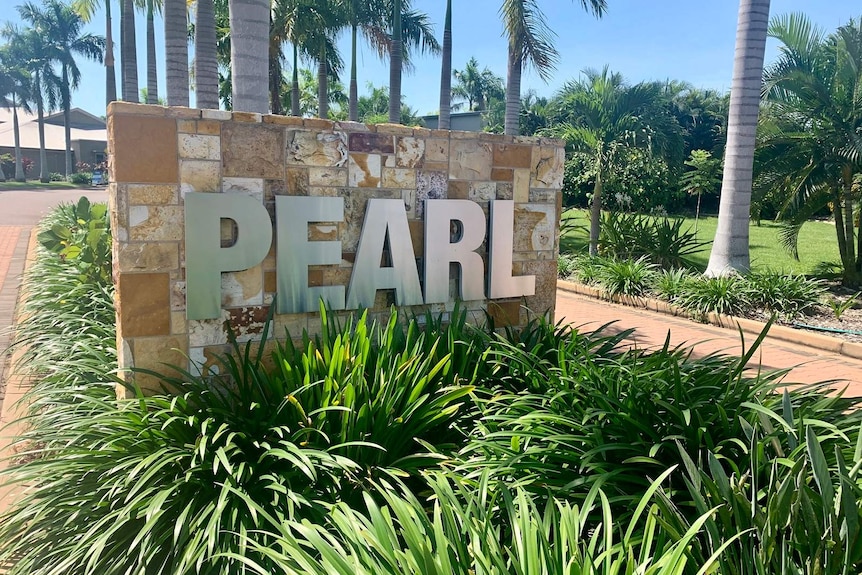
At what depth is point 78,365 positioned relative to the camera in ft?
13.9

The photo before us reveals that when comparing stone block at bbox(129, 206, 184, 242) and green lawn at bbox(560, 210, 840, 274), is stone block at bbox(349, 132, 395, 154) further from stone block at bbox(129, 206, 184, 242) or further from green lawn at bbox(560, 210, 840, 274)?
green lawn at bbox(560, 210, 840, 274)

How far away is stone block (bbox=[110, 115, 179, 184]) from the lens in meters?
3.66

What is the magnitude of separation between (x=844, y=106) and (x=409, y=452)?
30.8ft

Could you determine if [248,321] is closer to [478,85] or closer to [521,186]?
[521,186]

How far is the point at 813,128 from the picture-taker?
32.3 feet

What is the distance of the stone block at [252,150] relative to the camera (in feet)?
13.1

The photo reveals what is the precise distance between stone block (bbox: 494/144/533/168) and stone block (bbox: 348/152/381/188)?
1.05m

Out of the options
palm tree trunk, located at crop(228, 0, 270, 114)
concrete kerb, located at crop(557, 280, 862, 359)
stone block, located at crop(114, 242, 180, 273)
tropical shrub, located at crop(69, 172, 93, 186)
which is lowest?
concrete kerb, located at crop(557, 280, 862, 359)

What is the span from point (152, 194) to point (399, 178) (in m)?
1.66

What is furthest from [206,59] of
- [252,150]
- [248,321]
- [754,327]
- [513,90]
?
[513,90]

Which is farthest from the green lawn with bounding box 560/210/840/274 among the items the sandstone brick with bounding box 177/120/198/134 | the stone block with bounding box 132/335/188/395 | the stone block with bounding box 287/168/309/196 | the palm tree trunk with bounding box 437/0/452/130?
the stone block with bounding box 132/335/188/395

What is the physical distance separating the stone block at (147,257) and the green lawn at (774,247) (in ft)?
30.4

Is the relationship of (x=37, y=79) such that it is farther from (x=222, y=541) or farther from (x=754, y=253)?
(x=222, y=541)

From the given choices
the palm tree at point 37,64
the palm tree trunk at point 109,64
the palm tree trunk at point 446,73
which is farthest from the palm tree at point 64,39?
the palm tree trunk at point 446,73
